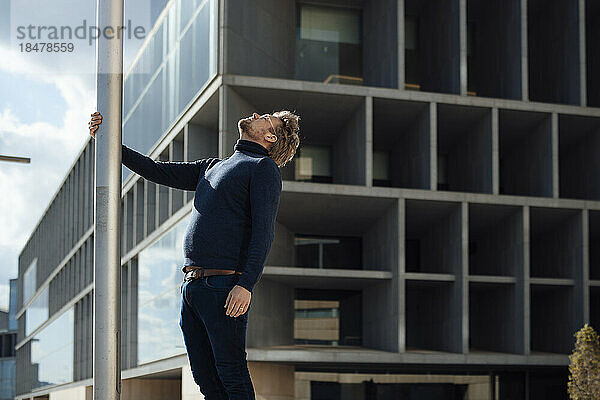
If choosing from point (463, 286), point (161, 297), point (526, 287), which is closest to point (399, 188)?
point (463, 286)

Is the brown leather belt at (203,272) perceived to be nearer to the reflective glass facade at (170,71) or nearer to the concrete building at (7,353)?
the reflective glass facade at (170,71)

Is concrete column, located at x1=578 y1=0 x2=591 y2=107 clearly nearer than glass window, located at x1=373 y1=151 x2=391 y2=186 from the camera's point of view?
Yes

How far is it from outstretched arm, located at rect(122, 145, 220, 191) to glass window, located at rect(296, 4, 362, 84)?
63.8 ft

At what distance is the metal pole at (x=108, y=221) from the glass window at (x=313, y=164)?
21604mm

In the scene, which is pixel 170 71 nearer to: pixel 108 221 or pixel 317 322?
pixel 317 322

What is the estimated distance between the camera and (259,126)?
4695 millimetres

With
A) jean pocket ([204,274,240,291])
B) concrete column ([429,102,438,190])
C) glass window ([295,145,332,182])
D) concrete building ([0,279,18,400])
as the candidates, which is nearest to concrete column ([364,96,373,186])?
concrete column ([429,102,438,190])

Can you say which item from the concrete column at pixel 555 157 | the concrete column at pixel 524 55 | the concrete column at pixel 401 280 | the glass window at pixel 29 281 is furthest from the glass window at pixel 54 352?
the concrete column at pixel 524 55

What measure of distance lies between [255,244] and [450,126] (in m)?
21.0

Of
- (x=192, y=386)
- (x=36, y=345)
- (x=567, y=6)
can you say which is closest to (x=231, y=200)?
(x=192, y=386)

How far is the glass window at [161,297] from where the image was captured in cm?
2362

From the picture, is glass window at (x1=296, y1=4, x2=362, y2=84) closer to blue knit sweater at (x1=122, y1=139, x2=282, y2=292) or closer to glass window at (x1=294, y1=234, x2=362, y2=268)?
glass window at (x1=294, y1=234, x2=362, y2=268)

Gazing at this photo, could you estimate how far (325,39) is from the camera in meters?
25.1

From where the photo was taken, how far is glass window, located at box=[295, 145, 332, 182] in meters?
26.7
